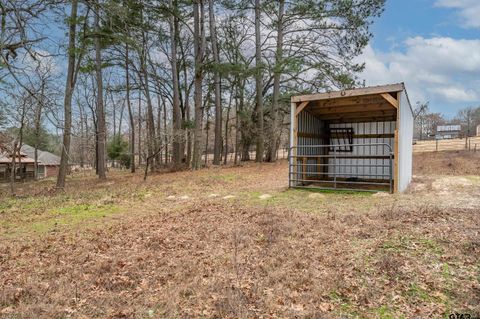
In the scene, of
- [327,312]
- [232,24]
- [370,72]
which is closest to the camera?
[327,312]

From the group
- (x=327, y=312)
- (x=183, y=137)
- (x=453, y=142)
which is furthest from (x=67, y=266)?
(x=453, y=142)

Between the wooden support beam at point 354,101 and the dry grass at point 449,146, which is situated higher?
the wooden support beam at point 354,101

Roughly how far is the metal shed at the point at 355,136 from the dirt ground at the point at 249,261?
2025 millimetres

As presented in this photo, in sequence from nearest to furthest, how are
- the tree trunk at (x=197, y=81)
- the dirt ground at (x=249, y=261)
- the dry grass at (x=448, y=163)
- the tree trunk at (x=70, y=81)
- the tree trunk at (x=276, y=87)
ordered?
the dirt ground at (x=249, y=261) → the tree trunk at (x=70, y=81) → the dry grass at (x=448, y=163) → the tree trunk at (x=197, y=81) → the tree trunk at (x=276, y=87)

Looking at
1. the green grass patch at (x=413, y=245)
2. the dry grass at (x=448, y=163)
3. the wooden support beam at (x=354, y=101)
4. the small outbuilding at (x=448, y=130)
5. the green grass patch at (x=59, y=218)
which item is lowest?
the green grass patch at (x=59, y=218)

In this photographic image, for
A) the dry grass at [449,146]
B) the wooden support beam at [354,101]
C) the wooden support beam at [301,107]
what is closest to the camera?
the wooden support beam at [301,107]

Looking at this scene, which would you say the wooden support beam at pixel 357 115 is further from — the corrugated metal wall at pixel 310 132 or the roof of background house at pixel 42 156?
the roof of background house at pixel 42 156

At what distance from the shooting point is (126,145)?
95.3 feet

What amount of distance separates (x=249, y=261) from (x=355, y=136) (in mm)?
8039

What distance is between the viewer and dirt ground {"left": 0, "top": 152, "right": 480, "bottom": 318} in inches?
105

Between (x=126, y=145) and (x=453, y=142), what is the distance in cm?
2769

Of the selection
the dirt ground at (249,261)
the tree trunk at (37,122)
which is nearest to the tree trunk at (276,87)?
the tree trunk at (37,122)

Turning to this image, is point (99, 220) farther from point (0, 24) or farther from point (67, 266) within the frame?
point (0, 24)

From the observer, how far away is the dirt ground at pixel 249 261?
2.67m
